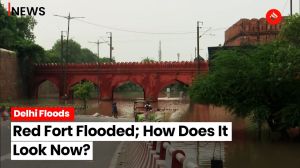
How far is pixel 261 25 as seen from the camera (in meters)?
60.2

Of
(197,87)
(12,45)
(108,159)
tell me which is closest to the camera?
(108,159)

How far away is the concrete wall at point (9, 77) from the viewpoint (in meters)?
56.2

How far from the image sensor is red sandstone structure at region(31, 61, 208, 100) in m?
64.9

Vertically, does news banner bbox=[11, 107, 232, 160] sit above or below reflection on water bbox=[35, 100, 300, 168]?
above

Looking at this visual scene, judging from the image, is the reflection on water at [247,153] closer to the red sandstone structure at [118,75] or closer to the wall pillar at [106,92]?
the red sandstone structure at [118,75]

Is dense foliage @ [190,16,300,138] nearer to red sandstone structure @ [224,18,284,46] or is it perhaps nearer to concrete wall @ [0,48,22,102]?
red sandstone structure @ [224,18,284,46]

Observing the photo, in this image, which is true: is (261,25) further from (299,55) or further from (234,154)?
(234,154)

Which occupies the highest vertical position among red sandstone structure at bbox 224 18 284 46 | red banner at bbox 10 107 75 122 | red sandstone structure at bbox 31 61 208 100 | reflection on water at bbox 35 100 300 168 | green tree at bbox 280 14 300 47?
red sandstone structure at bbox 224 18 284 46

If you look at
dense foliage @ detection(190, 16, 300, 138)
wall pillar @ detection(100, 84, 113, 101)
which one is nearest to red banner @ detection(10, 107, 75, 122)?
dense foliage @ detection(190, 16, 300, 138)

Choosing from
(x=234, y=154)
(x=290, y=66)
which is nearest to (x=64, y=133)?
(x=234, y=154)

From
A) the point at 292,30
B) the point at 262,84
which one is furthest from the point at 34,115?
the point at 292,30

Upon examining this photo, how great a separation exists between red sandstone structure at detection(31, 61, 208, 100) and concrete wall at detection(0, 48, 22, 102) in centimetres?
564

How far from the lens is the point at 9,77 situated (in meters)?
59.3

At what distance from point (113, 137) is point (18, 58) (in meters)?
45.9
